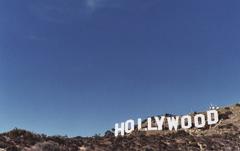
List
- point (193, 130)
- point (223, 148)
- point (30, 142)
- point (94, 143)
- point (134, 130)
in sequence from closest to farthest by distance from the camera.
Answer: point (30, 142), point (94, 143), point (223, 148), point (193, 130), point (134, 130)

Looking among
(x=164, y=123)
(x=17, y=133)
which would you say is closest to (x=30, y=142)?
(x=17, y=133)

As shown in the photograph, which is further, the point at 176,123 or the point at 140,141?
the point at 176,123

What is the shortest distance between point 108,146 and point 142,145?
3780 mm

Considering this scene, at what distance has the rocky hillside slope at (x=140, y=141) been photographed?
4438 cm

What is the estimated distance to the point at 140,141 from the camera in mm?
53375

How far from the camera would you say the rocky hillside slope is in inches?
1747

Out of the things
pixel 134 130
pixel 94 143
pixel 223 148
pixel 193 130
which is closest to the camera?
pixel 94 143

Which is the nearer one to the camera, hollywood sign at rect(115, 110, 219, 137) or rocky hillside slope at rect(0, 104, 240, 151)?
rocky hillside slope at rect(0, 104, 240, 151)

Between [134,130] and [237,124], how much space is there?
Result: 1303 centimetres

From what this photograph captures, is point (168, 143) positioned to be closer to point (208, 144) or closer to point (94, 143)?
point (208, 144)

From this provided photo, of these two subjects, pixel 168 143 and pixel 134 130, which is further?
pixel 134 130

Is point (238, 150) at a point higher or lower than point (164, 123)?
lower

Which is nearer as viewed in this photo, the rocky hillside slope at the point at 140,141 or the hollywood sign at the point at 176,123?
the rocky hillside slope at the point at 140,141

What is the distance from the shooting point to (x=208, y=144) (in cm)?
5484
